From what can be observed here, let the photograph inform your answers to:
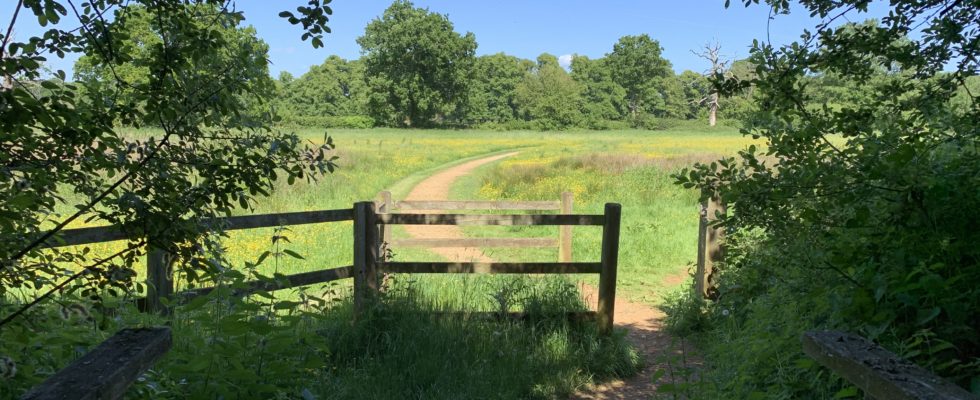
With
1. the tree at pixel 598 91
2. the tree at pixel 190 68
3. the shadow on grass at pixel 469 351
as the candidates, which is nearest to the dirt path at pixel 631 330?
the shadow on grass at pixel 469 351

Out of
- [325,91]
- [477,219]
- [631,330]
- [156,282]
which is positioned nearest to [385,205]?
[477,219]

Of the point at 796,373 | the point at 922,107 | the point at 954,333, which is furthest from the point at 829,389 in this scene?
the point at 922,107

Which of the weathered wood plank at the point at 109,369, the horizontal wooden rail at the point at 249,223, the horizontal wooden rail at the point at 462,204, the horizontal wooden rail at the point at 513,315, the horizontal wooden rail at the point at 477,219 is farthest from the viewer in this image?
the horizontal wooden rail at the point at 462,204

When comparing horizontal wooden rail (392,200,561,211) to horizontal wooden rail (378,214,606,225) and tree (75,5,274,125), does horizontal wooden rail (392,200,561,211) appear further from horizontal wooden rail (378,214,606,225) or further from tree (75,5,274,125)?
tree (75,5,274,125)

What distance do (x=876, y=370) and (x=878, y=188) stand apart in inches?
63.1

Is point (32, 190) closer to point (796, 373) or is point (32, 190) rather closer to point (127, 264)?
point (127, 264)

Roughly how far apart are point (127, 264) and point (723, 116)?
103 metres

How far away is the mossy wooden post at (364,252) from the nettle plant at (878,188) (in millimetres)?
3186

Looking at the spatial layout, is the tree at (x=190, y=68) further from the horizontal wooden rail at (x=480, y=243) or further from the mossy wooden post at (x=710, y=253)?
the horizontal wooden rail at (x=480, y=243)

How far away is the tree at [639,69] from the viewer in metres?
112

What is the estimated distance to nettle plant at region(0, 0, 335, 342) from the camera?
7.43ft

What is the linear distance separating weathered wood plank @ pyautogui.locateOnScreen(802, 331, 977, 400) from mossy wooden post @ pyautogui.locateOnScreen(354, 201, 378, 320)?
182 inches

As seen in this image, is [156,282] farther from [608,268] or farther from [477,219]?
[608,268]

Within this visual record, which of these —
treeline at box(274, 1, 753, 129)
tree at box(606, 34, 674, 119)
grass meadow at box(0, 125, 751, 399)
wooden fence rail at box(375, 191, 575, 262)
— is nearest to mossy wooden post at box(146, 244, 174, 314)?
grass meadow at box(0, 125, 751, 399)
